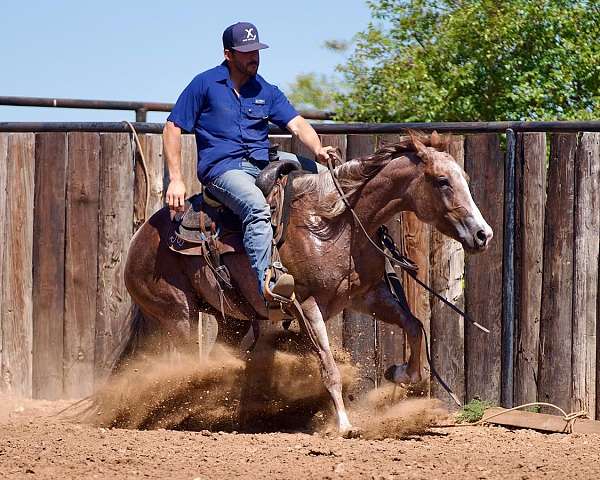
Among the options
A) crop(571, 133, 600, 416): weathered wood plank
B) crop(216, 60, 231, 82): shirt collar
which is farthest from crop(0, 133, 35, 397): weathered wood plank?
crop(571, 133, 600, 416): weathered wood plank

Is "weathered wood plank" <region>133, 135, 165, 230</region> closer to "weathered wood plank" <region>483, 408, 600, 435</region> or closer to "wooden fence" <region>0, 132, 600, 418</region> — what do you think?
"wooden fence" <region>0, 132, 600, 418</region>

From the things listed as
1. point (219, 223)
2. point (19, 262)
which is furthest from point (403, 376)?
point (19, 262)

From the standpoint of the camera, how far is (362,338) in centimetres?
832

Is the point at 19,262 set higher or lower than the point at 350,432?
higher

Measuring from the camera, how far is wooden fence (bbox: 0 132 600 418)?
25.4ft

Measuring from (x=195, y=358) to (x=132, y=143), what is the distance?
1.89m

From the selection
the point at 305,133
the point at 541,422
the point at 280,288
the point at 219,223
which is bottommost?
the point at 541,422

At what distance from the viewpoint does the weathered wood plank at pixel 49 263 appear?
8.90m

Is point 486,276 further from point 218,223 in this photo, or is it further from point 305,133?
point 218,223

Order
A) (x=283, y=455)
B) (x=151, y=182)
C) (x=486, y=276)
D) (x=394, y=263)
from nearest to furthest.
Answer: (x=283, y=455), (x=394, y=263), (x=486, y=276), (x=151, y=182)

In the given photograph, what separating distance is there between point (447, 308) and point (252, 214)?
1.84m

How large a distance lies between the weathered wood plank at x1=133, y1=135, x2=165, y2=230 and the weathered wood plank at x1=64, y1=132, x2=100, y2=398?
35cm

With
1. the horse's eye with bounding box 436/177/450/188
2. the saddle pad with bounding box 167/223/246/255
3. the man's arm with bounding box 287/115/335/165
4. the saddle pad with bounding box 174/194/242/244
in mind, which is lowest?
the saddle pad with bounding box 167/223/246/255

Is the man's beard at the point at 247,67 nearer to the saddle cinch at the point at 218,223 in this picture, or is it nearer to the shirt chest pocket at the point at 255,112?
the shirt chest pocket at the point at 255,112
